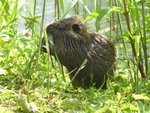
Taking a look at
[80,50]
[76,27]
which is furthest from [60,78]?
[76,27]

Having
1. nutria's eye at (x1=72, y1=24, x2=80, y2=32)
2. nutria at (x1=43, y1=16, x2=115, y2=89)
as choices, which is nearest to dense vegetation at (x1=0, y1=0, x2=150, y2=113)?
nutria at (x1=43, y1=16, x2=115, y2=89)

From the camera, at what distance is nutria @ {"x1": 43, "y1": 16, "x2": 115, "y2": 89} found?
8.98ft

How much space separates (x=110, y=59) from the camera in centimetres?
282

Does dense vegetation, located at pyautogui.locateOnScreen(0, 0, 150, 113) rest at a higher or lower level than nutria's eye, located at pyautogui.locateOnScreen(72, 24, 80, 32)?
lower

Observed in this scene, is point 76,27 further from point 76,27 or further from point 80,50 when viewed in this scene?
point 80,50

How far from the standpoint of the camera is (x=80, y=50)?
108 inches

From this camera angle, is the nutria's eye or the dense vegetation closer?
the dense vegetation

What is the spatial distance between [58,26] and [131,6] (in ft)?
2.27

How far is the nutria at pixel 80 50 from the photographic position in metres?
2.74

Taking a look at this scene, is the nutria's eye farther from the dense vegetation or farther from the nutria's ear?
the dense vegetation

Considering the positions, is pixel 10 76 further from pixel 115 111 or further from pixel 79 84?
pixel 115 111

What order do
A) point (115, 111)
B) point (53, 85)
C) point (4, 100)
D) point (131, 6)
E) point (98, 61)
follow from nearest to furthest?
1. point (115, 111)
2. point (4, 100)
3. point (131, 6)
4. point (53, 85)
5. point (98, 61)

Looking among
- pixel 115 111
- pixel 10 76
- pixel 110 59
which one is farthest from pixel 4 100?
pixel 110 59

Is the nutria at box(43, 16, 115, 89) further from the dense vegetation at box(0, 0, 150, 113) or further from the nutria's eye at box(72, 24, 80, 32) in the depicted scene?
the dense vegetation at box(0, 0, 150, 113)
